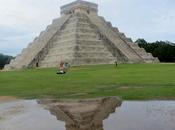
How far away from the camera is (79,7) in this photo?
68.5 metres

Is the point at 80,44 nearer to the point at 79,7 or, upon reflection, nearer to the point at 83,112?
the point at 79,7

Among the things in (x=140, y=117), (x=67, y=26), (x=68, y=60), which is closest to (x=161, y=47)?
(x=67, y=26)

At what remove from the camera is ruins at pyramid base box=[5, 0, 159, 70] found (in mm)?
58625

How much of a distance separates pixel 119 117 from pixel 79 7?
58.3m

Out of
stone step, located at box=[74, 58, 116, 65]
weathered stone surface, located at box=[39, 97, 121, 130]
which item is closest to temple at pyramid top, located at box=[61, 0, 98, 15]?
stone step, located at box=[74, 58, 116, 65]

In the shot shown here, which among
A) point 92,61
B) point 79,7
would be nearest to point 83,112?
point 92,61

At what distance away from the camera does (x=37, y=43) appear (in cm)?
6769

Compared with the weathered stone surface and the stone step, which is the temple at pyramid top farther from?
the weathered stone surface

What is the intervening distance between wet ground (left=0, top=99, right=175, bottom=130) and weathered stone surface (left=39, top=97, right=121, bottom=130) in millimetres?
209

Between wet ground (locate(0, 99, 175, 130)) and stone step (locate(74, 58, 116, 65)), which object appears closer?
wet ground (locate(0, 99, 175, 130))

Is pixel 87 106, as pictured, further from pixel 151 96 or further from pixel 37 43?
pixel 37 43

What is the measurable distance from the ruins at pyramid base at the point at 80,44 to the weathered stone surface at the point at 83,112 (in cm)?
4053

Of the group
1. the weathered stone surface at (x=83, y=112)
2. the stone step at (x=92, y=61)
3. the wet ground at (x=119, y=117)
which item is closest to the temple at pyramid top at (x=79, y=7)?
the stone step at (x=92, y=61)

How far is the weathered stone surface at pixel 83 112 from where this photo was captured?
399 inches
